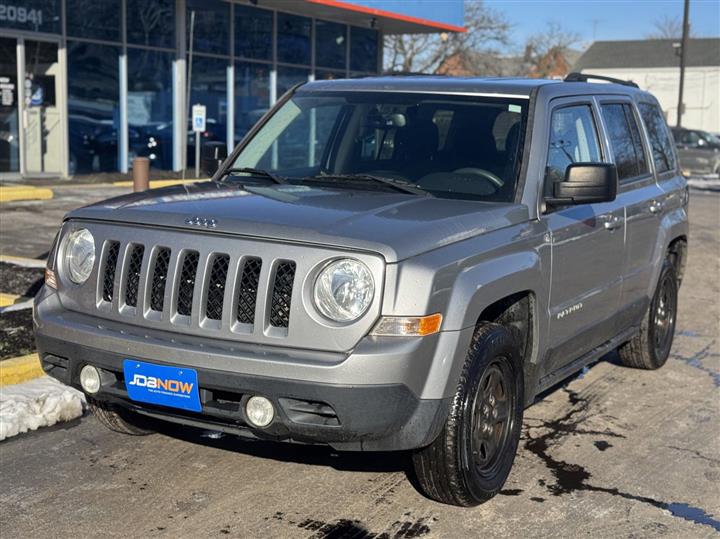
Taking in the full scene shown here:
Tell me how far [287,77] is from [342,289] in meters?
20.9

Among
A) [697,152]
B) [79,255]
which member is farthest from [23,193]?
[697,152]

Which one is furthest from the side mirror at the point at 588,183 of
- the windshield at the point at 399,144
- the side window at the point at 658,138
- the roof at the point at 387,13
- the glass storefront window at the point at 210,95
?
the glass storefront window at the point at 210,95

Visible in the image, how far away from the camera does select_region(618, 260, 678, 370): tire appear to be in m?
6.76

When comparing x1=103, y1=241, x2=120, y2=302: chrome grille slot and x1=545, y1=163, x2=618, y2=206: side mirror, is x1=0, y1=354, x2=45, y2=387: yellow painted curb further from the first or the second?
x1=545, y1=163, x2=618, y2=206: side mirror

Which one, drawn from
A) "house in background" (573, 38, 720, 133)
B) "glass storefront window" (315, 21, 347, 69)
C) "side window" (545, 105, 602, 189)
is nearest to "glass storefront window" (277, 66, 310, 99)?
"glass storefront window" (315, 21, 347, 69)

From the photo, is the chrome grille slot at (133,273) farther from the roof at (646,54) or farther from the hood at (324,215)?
the roof at (646,54)

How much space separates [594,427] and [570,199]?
1553mm

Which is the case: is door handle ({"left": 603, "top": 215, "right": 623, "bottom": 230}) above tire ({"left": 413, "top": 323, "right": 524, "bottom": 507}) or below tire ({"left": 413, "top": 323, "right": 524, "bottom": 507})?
above

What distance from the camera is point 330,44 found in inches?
991

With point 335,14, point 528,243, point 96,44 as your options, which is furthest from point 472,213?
point 335,14

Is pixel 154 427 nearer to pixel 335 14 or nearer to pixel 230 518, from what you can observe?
pixel 230 518

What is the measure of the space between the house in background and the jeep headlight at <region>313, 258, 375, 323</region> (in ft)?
234

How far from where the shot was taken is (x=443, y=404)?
3879 mm

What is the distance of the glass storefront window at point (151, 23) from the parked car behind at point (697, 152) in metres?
20.2
